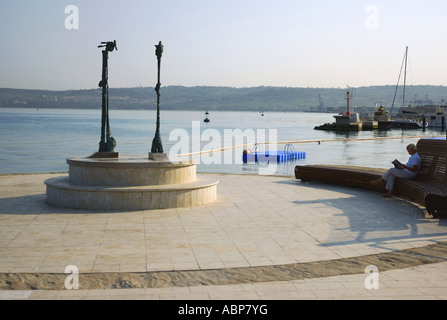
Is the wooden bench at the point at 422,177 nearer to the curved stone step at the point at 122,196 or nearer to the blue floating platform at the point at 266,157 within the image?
the curved stone step at the point at 122,196

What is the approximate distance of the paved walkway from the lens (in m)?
5.57

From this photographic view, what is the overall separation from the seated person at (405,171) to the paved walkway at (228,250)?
0.49 meters

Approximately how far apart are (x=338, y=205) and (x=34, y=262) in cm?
630

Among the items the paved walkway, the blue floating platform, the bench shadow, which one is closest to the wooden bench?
the bench shadow

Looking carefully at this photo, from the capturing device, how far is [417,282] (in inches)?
230

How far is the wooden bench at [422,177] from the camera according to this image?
9816 mm

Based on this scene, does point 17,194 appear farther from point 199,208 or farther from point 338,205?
point 338,205

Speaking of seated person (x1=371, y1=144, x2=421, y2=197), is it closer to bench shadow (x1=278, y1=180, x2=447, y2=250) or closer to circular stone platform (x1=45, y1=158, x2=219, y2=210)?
bench shadow (x1=278, y1=180, x2=447, y2=250)

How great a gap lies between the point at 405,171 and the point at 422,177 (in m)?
0.36

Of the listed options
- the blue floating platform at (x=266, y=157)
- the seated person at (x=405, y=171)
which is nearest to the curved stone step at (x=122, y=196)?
the seated person at (x=405, y=171)
